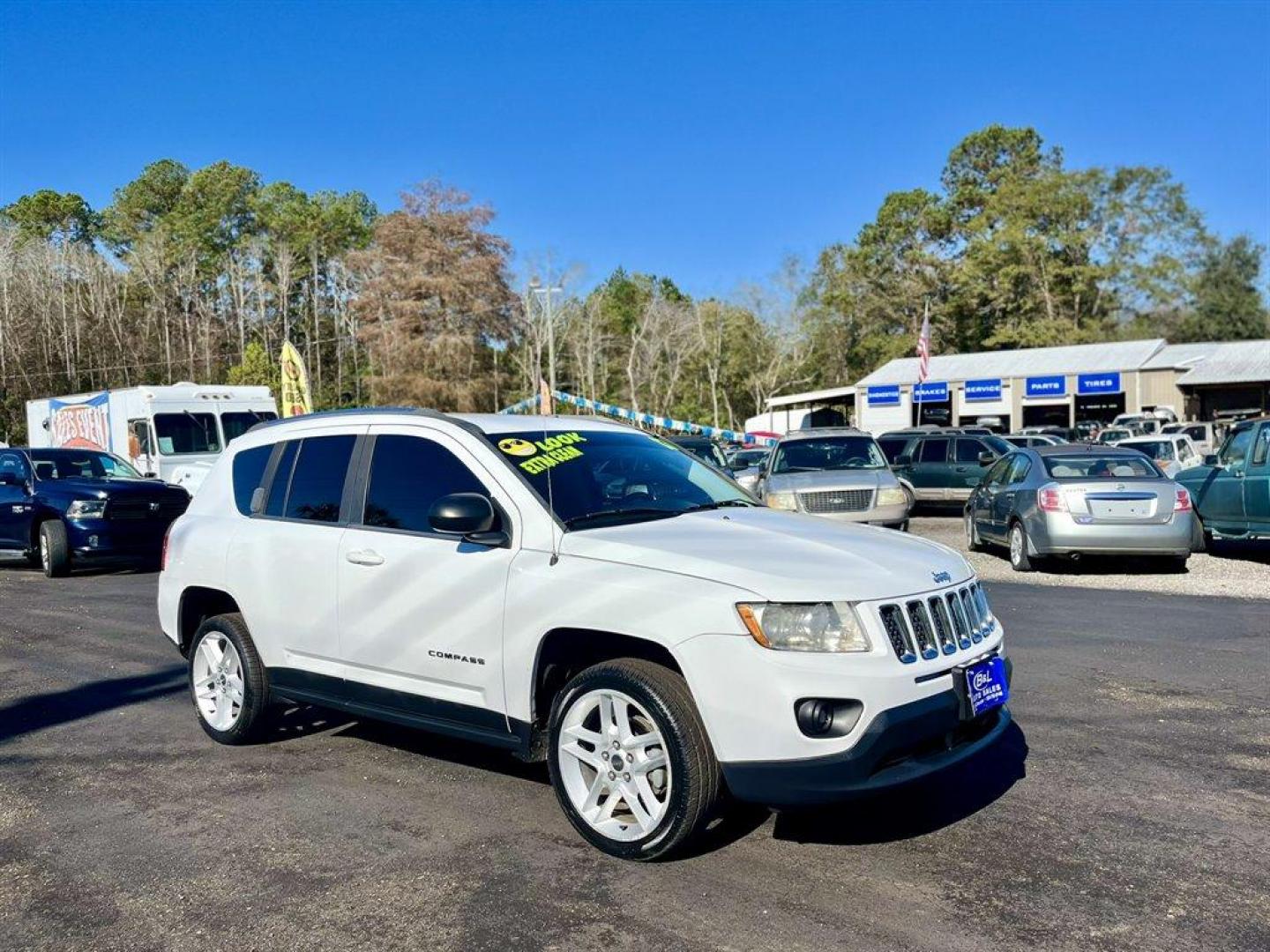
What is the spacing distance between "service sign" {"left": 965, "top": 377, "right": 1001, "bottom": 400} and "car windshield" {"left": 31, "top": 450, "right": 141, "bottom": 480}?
143ft

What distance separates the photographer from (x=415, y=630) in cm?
490

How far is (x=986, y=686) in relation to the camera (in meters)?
4.33

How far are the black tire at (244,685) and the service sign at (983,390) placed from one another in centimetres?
4980

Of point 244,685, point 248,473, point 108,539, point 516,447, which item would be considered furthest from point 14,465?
point 516,447

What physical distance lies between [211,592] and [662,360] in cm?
7390

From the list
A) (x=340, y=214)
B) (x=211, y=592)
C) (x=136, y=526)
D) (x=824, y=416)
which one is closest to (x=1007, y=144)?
(x=824, y=416)

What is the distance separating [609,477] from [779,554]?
1.16 metres

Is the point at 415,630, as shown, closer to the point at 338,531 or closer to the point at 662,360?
the point at 338,531

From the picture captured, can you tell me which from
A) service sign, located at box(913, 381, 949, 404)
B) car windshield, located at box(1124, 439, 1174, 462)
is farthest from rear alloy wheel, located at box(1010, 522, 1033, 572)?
service sign, located at box(913, 381, 949, 404)

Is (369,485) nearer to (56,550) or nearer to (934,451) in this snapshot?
(56,550)

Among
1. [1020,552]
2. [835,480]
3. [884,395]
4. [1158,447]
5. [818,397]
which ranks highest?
[818,397]

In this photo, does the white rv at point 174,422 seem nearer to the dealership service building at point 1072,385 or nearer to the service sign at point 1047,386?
the dealership service building at point 1072,385

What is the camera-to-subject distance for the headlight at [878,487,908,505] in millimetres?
14547

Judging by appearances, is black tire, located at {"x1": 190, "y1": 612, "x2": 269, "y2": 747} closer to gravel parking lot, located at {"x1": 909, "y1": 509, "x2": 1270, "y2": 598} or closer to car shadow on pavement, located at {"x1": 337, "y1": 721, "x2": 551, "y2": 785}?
car shadow on pavement, located at {"x1": 337, "y1": 721, "x2": 551, "y2": 785}
